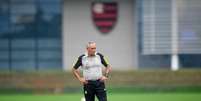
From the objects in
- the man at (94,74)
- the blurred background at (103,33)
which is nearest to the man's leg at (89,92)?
the man at (94,74)

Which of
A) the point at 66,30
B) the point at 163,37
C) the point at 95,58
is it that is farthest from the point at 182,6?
the point at 95,58

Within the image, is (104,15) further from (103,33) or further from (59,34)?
(59,34)

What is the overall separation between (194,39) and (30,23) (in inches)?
381

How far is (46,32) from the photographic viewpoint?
172 feet

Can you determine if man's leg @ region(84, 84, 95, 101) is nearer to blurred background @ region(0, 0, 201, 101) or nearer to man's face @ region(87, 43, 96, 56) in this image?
man's face @ region(87, 43, 96, 56)

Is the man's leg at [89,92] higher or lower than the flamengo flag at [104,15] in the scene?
lower

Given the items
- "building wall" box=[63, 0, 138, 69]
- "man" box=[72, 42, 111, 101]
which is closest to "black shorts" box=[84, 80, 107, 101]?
"man" box=[72, 42, 111, 101]

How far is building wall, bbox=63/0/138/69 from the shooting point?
52.4 meters

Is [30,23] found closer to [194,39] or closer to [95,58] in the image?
[194,39]

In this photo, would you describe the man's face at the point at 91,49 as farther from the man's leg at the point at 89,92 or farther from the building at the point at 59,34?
the building at the point at 59,34

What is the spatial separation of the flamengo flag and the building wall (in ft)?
0.87

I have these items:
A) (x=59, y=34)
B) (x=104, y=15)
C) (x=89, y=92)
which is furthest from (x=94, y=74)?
(x=104, y=15)

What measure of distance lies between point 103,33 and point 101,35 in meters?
0.17

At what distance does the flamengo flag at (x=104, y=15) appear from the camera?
171 feet
